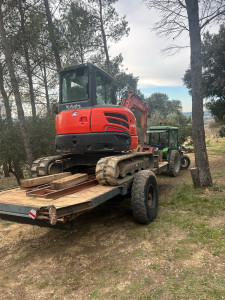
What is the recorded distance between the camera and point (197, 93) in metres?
7.04

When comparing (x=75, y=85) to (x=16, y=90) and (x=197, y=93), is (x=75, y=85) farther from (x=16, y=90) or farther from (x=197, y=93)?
(x=16, y=90)

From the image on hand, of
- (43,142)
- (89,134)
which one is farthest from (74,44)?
(89,134)

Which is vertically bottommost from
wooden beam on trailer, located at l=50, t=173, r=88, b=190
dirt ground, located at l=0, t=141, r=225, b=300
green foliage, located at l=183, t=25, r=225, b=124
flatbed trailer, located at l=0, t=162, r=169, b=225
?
dirt ground, located at l=0, t=141, r=225, b=300

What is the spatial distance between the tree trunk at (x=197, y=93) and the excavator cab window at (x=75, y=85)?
3.82 meters

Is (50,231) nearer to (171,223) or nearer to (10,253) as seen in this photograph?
(10,253)

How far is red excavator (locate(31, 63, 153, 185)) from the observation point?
4.78 metres

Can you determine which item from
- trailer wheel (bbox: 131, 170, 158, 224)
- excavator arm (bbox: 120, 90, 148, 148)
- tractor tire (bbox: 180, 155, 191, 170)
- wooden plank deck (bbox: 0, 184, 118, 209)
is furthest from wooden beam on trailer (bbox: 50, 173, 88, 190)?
tractor tire (bbox: 180, 155, 191, 170)

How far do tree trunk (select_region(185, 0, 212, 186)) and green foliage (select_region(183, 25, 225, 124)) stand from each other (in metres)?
7.05

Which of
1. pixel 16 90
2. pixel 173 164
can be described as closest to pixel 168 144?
pixel 173 164

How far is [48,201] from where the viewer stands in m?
3.55

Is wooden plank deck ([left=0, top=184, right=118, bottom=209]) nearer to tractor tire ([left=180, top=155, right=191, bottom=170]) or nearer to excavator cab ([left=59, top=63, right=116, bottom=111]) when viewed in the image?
excavator cab ([left=59, top=63, right=116, bottom=111])

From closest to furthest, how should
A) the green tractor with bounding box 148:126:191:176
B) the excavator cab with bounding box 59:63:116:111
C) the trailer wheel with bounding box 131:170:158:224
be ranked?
1. the trailer wheel with bounding box 131:170:158:224
2. the excavator cab with bounding box 59:63:116:111
3. the green tractor with bounding box 148:126:191:176

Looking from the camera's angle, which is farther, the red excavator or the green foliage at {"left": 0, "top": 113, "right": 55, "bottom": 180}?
the green foliage at {"left": 0, "top": 113, "right": 55, "bottom": 180}

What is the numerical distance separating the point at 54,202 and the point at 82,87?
2.89m
